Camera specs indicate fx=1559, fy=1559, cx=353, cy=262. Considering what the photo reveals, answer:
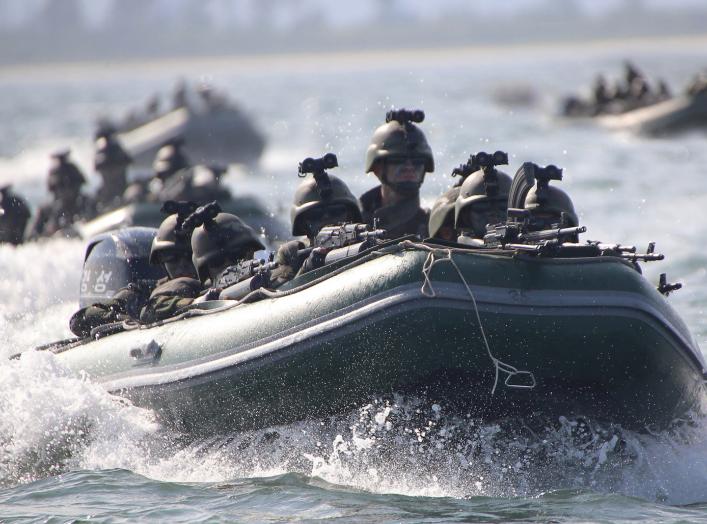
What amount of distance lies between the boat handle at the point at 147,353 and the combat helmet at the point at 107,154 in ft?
35.4

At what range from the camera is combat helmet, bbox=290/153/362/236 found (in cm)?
995

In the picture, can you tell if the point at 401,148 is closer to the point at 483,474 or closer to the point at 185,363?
the point at 185,363

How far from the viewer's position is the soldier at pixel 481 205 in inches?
372

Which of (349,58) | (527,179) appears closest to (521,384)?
(527,179)

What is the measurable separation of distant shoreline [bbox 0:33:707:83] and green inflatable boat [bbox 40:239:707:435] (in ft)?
490

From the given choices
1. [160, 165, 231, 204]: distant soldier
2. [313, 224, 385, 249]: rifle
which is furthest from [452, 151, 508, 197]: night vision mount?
[160, 165, 231, 204]: distant soldier

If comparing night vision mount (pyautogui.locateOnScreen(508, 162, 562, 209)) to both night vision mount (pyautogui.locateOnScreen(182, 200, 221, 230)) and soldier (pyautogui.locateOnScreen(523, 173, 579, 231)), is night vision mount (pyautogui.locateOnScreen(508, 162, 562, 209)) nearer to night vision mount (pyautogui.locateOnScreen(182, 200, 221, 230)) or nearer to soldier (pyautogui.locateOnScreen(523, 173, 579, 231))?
soldier (pyautogui.locateOnScreen(523, 173, 579, 231))

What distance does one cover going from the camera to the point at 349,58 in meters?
180

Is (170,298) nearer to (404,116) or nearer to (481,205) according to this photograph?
(481,205)

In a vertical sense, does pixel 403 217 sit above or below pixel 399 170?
below

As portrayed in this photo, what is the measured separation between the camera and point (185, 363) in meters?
9.03

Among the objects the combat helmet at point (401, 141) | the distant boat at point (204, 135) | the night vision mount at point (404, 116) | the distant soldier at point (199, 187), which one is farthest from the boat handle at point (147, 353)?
→ the distant boat at point (204, 135)

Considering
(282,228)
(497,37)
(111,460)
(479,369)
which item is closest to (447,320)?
(479,369)

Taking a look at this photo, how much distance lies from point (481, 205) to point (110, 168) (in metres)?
11.4
